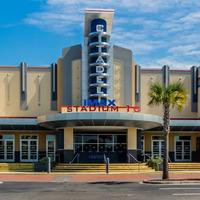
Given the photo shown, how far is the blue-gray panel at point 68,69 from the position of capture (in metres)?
46.7

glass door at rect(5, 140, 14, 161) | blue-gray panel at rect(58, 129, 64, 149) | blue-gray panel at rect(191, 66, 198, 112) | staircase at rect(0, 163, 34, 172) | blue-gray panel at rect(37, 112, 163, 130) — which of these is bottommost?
A: staircase at rect(0, 163, 34, 172)

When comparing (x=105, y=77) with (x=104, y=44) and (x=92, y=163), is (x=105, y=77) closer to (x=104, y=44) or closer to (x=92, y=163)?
(x=104, y=44)

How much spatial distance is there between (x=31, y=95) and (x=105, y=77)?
10.6 m

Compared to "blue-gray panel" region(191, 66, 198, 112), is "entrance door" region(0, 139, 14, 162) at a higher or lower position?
lower

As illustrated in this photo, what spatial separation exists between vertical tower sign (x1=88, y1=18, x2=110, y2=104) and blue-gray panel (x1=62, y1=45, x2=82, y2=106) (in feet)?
6.57

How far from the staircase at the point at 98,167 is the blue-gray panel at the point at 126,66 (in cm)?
→ 1236

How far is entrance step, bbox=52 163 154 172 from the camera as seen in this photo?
116ft

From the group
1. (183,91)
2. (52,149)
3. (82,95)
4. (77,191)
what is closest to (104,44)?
(82,95)

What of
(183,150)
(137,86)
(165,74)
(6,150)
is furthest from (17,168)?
(165,74)

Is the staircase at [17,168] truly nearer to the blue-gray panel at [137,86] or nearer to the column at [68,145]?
the column at [68,145]

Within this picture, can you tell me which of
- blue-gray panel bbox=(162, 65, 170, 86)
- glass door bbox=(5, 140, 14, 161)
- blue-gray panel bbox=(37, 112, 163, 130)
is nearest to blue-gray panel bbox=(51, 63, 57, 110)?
glass door bbox=(5, 140, 14, 161)

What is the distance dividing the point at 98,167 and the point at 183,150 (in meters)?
16.0

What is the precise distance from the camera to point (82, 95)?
46.4 m

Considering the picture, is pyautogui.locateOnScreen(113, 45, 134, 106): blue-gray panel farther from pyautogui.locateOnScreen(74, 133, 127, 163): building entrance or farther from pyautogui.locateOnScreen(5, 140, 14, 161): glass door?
pyautogui.locateOnScreen(5, 140, 14, 161): glass door
